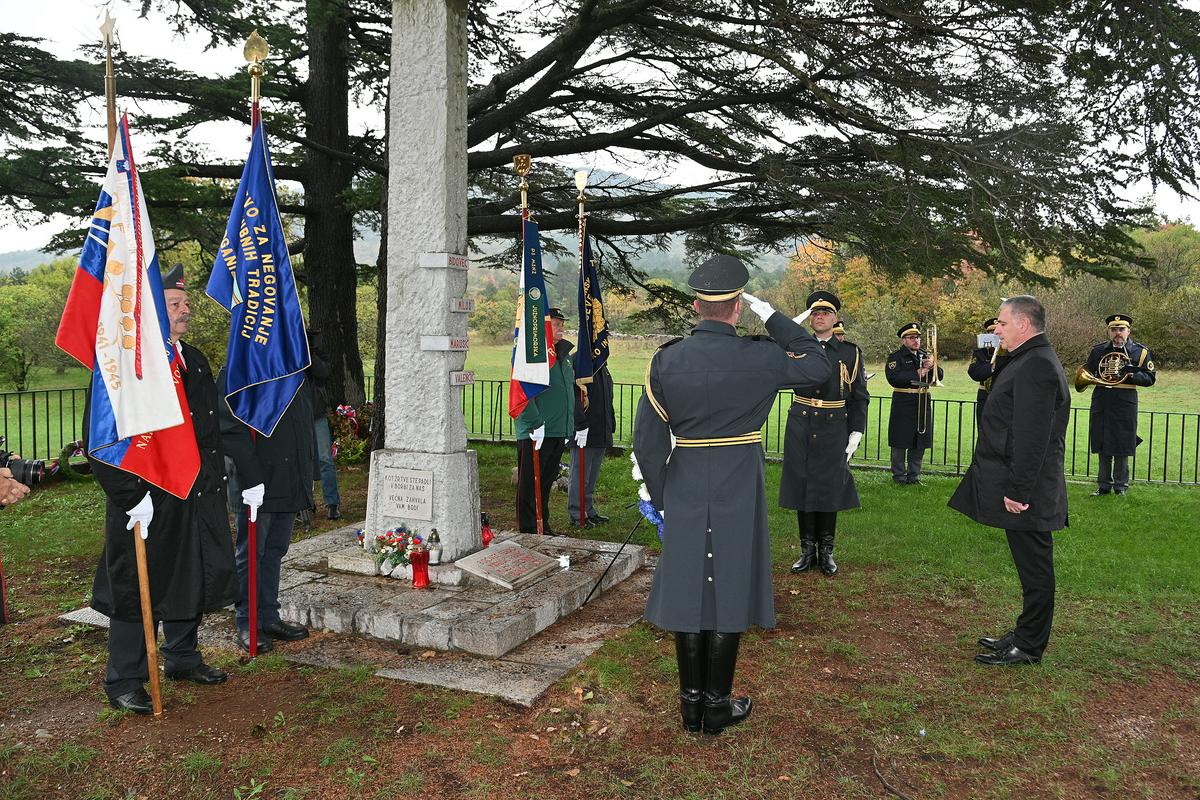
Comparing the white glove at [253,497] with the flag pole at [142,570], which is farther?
the white glove at [253,497]

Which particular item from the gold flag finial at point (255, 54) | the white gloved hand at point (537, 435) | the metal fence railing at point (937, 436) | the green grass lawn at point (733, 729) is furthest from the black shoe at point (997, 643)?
the gold flag finial at point (255, 54)

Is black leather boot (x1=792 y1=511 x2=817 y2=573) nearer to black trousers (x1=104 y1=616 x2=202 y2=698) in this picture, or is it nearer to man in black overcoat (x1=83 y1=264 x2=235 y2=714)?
man in black overcoat (x1=83 y1=264 x2=235 y2=714)

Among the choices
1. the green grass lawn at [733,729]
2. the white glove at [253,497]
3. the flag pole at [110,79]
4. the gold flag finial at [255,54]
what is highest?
the gold flag finial at [255,54]

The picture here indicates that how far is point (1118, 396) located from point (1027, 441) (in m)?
6.31

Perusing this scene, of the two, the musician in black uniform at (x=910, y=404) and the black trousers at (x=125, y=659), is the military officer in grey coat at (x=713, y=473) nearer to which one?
the black trousers at (x=125, y=659)

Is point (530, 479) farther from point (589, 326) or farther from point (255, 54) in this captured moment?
point (255, 54)

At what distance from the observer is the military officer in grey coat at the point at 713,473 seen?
384cm

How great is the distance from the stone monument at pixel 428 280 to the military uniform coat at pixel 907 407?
22.3ft

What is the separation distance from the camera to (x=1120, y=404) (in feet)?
31.6

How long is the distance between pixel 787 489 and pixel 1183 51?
4.32 m

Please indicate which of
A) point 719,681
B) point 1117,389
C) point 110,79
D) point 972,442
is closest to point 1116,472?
point 1117,389

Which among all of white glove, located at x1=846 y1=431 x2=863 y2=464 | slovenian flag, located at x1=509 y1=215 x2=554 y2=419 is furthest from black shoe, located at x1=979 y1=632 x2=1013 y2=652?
slovenian flag, located at x1=509 y1=215 x2=554 y2=419

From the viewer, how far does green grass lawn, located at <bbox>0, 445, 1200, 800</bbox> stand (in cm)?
355

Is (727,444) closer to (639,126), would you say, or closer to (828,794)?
(828,794)
